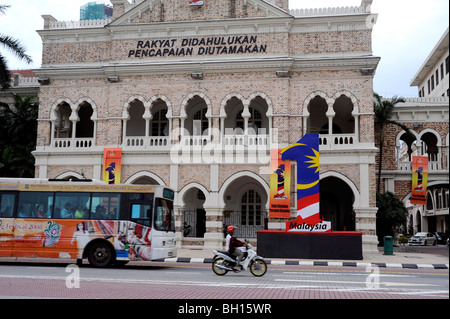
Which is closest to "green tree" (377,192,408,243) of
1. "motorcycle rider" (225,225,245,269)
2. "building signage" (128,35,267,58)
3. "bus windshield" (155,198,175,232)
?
"building signage" (128,35,267,58)

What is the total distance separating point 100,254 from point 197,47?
531 inches

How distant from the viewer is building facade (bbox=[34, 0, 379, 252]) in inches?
922

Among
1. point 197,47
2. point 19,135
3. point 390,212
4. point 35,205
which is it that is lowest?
point 35,205

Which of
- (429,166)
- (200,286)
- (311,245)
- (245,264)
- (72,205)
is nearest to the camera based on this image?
(200,286)

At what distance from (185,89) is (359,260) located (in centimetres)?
1199

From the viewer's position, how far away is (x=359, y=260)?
18594 mm

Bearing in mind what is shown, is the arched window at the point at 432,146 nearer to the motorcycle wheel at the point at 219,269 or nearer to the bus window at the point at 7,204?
the motorcycle wheel at the point at 219,269

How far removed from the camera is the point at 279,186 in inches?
901

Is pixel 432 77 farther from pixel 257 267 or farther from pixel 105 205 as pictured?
pixel 105 205

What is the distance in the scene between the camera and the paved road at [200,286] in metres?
8.66

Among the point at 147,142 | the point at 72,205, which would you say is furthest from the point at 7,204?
the point at 147,142

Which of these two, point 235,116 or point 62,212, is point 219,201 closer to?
point 235,116

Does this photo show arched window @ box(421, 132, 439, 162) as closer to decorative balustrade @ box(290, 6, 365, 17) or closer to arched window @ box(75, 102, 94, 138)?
decorative balustrade @ box(290, 6, 365, 17)

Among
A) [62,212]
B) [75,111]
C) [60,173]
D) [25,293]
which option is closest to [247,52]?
[75,111]
